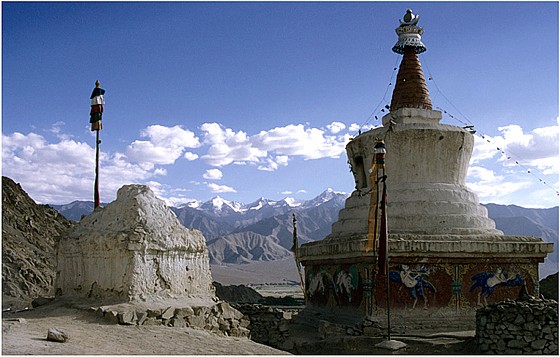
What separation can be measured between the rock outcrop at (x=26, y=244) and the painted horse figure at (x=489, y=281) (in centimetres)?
1839

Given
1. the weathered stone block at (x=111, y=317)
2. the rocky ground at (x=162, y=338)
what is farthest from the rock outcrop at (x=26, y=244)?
the weathered stone block at (x=111, y=317)

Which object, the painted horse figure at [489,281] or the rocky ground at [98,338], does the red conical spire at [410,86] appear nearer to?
the painted horse figure at [489,281]

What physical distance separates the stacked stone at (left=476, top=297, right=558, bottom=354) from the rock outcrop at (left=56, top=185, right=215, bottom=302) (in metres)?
5.85

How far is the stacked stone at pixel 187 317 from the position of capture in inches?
386

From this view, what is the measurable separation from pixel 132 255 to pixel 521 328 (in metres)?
7.76

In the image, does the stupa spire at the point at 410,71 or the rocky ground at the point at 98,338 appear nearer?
the rocky ground at the point at 98,338

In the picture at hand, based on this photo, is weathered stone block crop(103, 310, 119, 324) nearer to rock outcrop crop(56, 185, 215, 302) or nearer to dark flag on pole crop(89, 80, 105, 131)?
rock outcrop crop(56, 185, 215, 302)

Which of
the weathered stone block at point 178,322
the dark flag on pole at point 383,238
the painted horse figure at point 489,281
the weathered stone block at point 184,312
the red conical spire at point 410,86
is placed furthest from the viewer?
the red conical spire at point 410,86

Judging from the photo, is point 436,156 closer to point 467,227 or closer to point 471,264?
point 467,227

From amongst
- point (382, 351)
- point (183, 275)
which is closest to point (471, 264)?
point (382, 351)

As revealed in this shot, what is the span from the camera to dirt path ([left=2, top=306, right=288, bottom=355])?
798 centimetres

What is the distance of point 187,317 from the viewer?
10703 mm

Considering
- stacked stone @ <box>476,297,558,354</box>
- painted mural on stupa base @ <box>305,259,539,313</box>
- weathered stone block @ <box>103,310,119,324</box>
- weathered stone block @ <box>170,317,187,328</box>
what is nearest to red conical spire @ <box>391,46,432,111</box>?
Result: painted mural on stupa base @ <box>305,259,539,313</box>

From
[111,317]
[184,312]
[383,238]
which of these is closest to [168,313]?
[184,312]
